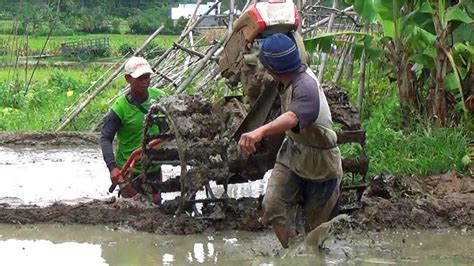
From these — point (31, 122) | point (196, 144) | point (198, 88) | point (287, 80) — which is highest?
point (287, 80)

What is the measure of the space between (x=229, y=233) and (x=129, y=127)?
4.04 ft

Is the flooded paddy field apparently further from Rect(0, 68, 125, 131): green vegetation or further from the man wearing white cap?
Rect(0, 68, 125, 131): green vegetation

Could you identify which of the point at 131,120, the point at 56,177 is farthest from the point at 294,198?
the point at 56,177

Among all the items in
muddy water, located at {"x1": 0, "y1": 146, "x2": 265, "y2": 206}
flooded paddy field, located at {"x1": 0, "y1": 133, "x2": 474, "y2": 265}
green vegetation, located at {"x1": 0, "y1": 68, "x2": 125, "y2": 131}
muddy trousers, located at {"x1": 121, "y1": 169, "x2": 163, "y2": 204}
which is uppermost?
muddy trousers, located at {"x1": 121, "y1": 169, "x2": 163, "y2": 204}

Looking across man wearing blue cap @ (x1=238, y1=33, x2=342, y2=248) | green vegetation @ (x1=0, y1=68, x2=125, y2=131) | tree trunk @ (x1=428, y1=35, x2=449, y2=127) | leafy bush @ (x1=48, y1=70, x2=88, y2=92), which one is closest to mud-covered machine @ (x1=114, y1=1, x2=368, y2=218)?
man wearing blue cap @ (x1=238, y1=33, x2=342, y2=248)

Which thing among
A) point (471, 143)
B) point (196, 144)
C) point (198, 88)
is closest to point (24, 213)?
point (196, 144)

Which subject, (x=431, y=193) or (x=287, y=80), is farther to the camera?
(x=431, y=193)

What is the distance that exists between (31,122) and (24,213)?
6.86 metres

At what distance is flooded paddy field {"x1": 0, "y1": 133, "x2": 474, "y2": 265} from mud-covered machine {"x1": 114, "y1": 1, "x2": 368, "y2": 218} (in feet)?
0.76

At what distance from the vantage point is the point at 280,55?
5.18 m

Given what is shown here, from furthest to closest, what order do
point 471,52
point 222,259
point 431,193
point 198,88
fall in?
point 198,88 < point 471,52 < point 431,193 < point 222,259

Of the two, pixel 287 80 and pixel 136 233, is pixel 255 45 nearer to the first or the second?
pixel 287 80

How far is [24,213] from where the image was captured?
691cm

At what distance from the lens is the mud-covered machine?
6.26 metres
